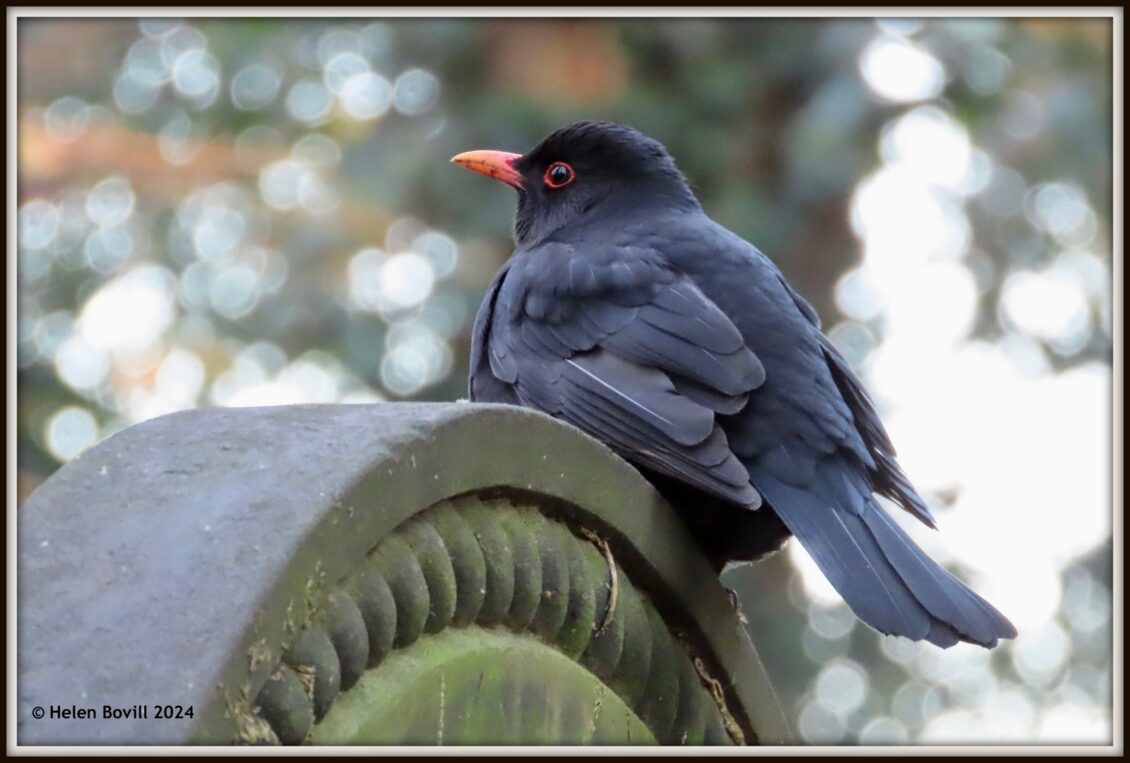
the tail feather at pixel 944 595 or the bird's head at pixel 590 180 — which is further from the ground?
the bird's head at pixel 590 180

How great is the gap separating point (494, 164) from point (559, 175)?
272 millimetres

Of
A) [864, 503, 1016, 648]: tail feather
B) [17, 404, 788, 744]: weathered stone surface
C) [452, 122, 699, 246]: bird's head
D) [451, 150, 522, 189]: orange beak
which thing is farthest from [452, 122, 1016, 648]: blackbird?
[17, 404, 788, 744]: weathered stone surface

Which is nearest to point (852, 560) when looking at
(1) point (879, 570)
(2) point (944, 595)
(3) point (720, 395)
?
(1) point (879, 570)

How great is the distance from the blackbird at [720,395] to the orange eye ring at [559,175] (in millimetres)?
368

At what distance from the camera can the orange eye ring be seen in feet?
15.8

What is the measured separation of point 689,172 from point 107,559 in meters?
7.64

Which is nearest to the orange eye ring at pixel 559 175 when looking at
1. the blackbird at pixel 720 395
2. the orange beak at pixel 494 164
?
the orange beak at pixel 494 164

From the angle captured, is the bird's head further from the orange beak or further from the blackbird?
the blackbird

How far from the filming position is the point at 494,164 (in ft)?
16.4

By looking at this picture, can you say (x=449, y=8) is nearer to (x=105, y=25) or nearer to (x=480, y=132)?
(x=480, y=132)

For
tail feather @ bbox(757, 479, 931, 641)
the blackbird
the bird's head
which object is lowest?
tail feather @ bbox(757, 479, 931, 641)

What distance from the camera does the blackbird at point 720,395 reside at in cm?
331

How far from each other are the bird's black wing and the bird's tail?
16cm

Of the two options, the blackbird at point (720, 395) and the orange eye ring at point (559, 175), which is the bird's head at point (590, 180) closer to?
the orange eye ring at point (559, 175)
